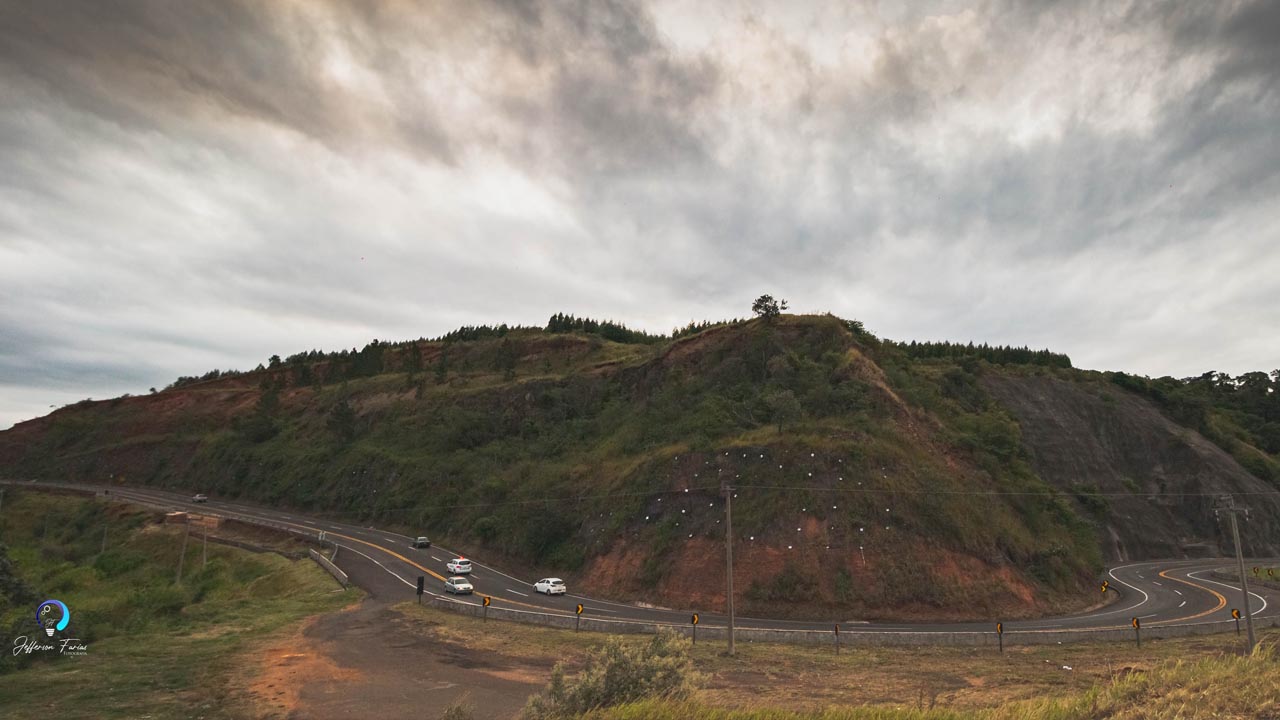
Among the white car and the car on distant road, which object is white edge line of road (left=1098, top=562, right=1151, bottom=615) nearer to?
the white car

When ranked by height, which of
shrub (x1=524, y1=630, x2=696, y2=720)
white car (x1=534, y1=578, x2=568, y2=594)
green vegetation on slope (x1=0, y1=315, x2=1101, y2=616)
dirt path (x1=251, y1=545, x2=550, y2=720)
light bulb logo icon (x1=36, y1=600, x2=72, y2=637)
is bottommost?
white car (x1=534, y1=578, x2=568, y2=594)

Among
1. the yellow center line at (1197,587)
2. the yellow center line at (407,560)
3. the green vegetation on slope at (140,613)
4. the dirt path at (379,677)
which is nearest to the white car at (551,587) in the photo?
the yellow center line at (407,560)

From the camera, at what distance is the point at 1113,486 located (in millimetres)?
70812

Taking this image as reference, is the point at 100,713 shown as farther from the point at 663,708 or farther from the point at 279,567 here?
the point at 279,567

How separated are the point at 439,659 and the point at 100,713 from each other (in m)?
10.9

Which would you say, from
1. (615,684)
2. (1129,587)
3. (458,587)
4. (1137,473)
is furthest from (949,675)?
(1137,473)

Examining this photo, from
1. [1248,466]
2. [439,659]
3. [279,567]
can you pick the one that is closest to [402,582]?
[279,567]

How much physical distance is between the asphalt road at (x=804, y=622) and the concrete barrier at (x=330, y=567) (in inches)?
48.1

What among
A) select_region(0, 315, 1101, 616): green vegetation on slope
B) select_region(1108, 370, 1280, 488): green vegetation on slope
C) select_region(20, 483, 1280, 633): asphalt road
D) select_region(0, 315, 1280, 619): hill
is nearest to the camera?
select_region(20, 483, 1280, 633): asphalt road

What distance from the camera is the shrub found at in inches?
461

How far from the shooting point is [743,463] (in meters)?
47.8

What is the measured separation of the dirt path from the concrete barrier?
1243 centimetres

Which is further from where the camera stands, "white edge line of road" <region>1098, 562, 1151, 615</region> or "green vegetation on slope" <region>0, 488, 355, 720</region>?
"white edge line of road" <region>1098, 562, 1151, 615</region>

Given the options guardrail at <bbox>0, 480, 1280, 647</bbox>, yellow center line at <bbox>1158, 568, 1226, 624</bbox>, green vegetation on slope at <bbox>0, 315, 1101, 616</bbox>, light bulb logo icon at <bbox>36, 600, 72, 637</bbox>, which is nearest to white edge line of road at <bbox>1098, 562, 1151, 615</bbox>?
yellow center line at <bbox>1158, 568, 1226, 624</bbox>
